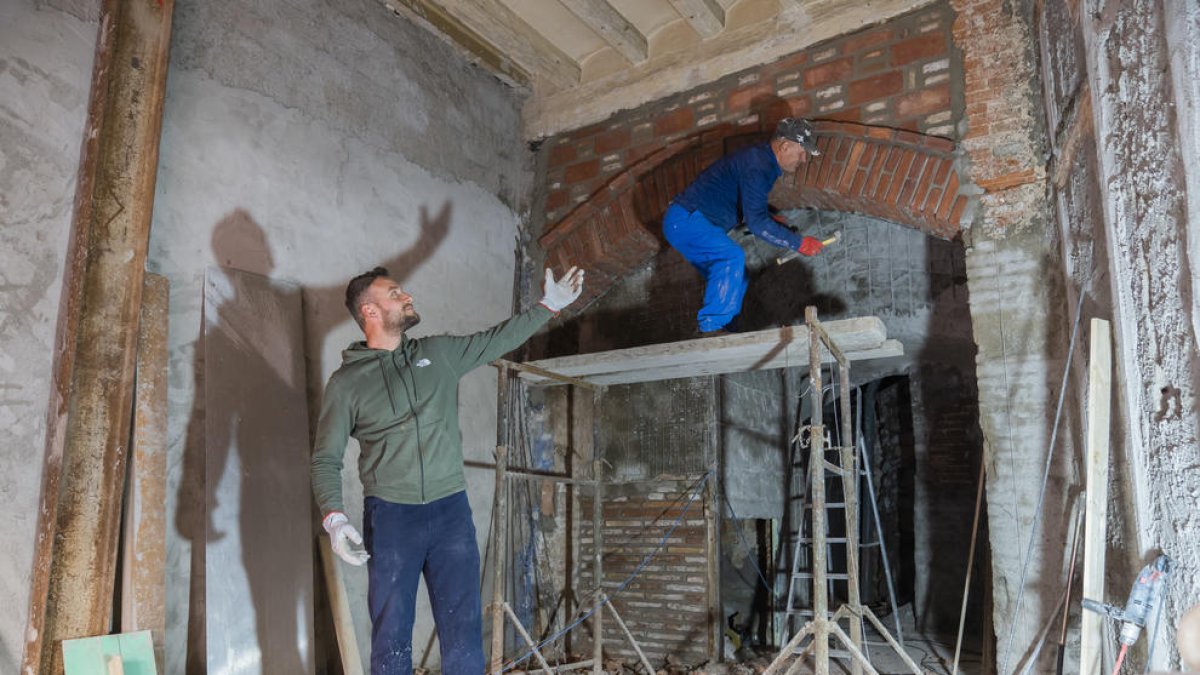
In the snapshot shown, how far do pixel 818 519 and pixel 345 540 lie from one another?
1962 millimetres

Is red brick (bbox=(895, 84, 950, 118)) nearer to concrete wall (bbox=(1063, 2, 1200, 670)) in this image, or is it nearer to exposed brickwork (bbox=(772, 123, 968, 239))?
exposed brickwork (bbox=(772, 123, 968, 239))

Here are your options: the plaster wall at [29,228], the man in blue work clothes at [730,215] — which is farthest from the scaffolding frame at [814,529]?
the plaster wall at [29,228]

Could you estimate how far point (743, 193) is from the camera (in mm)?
4238

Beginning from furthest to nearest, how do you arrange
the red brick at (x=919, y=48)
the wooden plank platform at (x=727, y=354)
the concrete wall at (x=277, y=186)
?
1. the red brick at (x=919, y=48)
2. the wooden plank platform at (x=727, y=354)
3. the concrete wall at (x=277, y=186)

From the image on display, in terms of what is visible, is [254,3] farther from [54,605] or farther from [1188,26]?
[1188,26]

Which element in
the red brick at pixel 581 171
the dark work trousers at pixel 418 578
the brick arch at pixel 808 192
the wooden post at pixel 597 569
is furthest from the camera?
the red brick at pixel 581 171

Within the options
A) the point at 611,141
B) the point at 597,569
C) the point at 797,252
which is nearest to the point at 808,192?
the point at 797,252

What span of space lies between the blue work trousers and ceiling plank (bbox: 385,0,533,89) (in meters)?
1.72

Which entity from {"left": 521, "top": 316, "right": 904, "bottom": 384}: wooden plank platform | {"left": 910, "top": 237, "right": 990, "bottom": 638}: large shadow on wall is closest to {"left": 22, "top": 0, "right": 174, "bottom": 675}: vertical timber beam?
{"left": 521, "top": 316, "right": 904, "bottom": 384}: wooden plank platform

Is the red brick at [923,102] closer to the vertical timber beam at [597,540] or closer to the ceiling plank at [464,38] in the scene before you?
the vertical timber beam at [597,540]

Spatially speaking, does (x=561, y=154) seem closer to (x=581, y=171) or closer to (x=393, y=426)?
(x=581, y=171)

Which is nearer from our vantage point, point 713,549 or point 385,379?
point 385,379

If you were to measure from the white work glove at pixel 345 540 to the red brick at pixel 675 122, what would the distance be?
3229mm

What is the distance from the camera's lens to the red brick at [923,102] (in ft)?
13.6
